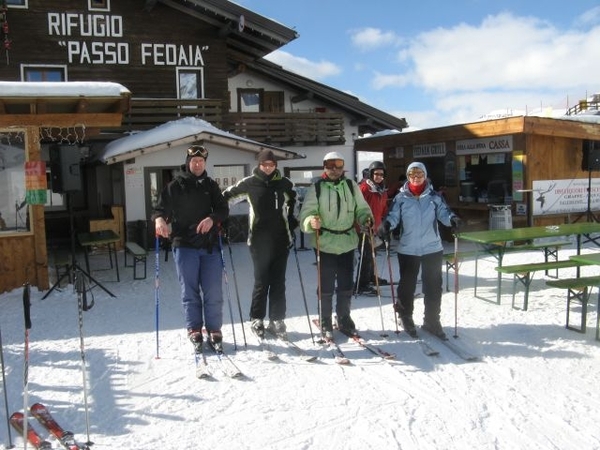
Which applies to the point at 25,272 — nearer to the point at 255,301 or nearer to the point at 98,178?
the point at 255,301

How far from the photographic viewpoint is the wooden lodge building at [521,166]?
11.6 meters

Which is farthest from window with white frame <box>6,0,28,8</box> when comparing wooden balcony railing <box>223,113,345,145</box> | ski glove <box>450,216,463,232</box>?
ski glove <box>450,216,463,232</box>

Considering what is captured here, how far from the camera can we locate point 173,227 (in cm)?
494

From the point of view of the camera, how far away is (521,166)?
11.6 m

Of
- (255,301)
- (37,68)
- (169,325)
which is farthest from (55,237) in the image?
(255,301)

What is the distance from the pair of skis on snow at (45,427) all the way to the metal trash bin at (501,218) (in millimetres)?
9646

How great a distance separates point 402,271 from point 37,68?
516 inches

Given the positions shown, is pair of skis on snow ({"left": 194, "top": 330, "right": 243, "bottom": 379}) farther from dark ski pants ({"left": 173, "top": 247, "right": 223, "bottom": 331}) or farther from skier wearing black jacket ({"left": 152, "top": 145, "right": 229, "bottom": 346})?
dark ski pants ({"left": 173, "top": 247, "right": 223, "bottom": 331})

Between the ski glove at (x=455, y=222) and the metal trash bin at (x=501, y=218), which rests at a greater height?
the ski glove at (x=455, y=222)

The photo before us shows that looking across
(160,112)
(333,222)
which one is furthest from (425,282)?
(160,112)

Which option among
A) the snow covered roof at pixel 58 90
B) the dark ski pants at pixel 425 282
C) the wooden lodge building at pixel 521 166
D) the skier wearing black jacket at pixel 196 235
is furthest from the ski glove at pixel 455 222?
the wooden lodge building at pixel 521 166

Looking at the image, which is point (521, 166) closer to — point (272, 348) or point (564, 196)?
point (564, 196)

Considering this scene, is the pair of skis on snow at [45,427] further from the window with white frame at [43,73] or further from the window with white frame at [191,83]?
the window with white frame at [191,83]

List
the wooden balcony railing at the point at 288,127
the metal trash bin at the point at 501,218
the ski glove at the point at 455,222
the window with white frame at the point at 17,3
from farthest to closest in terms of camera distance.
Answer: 1. the wooden balcony railing at the point at 288,127
2. the window with white frame at the point at 17,3
3. the metal trash bin at the point at 501,218
4. the ski glove at the point at 455,222
